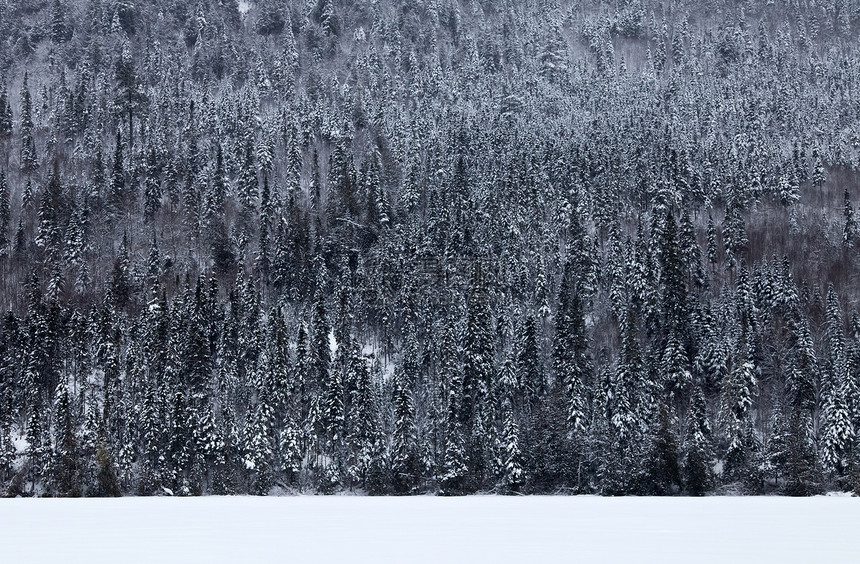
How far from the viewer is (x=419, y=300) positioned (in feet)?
331

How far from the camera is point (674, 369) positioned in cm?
8031

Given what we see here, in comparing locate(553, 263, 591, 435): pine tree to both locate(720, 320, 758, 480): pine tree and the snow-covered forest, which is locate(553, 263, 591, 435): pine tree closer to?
the snow-covered forest

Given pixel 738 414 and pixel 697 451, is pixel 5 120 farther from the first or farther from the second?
pixel 738 414

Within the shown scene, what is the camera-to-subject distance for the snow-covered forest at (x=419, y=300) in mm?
71188

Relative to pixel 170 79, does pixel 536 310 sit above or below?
below

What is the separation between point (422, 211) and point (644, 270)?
46.8 meters

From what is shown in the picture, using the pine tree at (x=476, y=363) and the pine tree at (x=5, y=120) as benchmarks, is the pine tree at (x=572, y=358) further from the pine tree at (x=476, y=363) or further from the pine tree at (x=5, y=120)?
the pine tree at (x=5, y=120)
